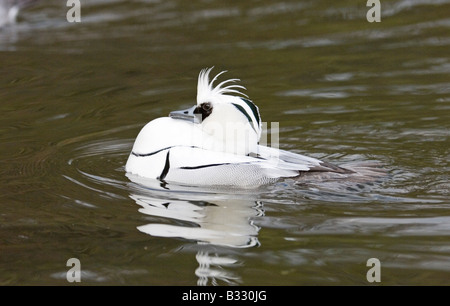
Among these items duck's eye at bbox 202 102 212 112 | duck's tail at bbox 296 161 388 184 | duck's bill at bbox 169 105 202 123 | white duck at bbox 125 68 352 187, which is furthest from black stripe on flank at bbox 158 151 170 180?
duck's tail at bbox 296 161 388 184

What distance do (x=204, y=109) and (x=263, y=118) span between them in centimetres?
199

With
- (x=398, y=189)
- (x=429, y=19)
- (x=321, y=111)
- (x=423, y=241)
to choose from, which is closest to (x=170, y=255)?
(x=423, y=241)

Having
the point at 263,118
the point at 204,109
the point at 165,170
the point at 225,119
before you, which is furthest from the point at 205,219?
the point at 263,118

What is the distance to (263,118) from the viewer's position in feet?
29.6

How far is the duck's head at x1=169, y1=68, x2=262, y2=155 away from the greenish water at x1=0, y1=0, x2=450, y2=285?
0.40m

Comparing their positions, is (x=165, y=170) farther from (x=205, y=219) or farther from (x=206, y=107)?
(x=205, y=219)

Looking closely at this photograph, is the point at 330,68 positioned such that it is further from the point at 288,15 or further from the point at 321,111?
the point at 288,15

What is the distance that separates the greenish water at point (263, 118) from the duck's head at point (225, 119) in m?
0.40

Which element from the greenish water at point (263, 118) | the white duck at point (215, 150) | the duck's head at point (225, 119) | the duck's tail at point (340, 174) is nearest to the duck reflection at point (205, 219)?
the greenish water at point (263, 118)

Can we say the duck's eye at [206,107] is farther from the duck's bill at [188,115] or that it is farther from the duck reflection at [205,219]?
the duck reflection at [205,219]

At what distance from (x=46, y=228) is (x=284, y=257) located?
1.72 metres

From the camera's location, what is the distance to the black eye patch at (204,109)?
708 centimetres

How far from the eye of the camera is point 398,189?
6855 mm

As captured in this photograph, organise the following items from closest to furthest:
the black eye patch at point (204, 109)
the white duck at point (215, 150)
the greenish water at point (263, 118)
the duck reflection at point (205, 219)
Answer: the duck reflection at point (205, 219) < the greenish water at point (263, 118) < the white duck at point (215, 150) < the black eye patch at point (204, 109)
